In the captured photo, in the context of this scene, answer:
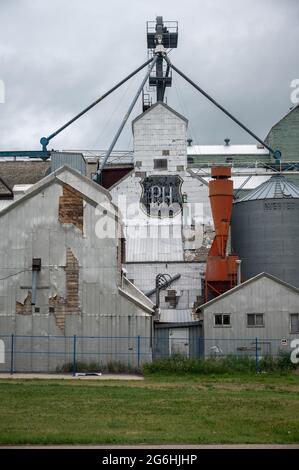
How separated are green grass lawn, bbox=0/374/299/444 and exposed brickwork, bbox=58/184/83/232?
910cm

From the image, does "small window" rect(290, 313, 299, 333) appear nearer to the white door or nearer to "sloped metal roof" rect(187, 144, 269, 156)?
the white door

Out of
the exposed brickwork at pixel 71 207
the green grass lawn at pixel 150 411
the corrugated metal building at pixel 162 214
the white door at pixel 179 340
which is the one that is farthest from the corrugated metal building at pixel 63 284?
the corrugated metal building at pixel 162 214

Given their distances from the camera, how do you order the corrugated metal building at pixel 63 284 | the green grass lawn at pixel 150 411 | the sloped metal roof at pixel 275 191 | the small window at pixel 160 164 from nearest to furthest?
1. the green grass lawn at pixel 150 411
2. the corrugated metal building at pixel 63 284
3. the sloped metal roof at pixel 275 191
4. the small window at pixel 160 164

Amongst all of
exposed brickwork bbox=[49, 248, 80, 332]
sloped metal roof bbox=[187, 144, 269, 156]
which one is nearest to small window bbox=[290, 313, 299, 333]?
exposed brickwork bbox=[49, 248, 80, 332]

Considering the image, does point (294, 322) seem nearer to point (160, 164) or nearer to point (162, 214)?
point (162, 214)

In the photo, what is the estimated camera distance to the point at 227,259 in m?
44.2

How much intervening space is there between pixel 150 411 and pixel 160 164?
3605cm

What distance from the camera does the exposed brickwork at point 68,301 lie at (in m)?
36.3

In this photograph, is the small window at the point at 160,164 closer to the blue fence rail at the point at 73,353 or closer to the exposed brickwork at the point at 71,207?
the exposed brickwork at the point at 71,207

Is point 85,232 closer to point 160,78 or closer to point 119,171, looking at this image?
point 119,171

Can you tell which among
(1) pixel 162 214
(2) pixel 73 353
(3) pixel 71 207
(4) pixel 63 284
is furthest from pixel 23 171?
(2) pixel 73 353

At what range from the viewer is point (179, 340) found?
39.8 meters

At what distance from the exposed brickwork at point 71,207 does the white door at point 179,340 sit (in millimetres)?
7474
